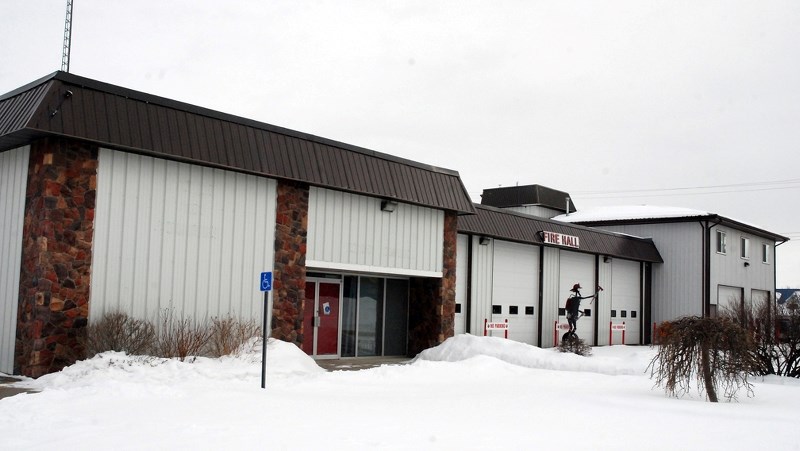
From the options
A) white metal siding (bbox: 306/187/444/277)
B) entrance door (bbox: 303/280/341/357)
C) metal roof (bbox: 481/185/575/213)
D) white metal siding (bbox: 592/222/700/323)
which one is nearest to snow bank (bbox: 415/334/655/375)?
white metal siding (bbox: 306/187/444/277)

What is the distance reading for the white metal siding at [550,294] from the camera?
25734mm

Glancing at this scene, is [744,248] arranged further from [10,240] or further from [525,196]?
[10,240]

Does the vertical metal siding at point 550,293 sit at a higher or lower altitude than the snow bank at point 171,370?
higher

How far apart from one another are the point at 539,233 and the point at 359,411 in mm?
15893

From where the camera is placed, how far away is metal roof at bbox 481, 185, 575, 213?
40938 mm

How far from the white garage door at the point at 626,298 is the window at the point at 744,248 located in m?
6.80

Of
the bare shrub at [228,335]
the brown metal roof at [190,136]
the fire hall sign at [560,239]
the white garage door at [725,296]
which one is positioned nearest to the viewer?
the brown metal roof at [190,136]

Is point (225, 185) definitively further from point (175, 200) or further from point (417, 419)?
point (417, 419)

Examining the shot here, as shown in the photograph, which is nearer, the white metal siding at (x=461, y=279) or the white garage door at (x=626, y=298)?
the white metal siding at (x=461, y=279)

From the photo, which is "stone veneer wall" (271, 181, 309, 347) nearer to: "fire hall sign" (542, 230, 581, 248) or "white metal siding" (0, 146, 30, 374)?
"white metal siding" (0, 146, 30, 374)

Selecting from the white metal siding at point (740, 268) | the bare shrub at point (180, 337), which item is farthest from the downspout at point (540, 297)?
the bare shrub at point (180, 337)

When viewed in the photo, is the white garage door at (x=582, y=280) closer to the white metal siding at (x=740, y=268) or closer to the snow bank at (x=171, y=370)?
the white metal siding at (x=740, y=268)

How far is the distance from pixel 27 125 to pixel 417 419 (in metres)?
7.36

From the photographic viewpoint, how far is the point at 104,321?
12555mm
